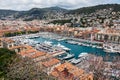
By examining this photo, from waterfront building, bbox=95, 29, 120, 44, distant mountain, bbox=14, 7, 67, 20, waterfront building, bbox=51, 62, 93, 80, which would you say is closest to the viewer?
waterfront building, bbox=51, 62, 93, 80

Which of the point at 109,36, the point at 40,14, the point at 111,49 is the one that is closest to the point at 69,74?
the point at 111,49

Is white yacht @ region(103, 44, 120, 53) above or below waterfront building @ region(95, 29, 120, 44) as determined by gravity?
below

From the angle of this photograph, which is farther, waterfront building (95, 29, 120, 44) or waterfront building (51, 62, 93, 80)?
waterfront building (95, 29, 120, 44)

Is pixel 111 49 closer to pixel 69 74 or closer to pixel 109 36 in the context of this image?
pixel 109 36

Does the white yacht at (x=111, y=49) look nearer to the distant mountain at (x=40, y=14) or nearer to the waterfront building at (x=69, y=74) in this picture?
the waterfront building at (x=69, y=74)

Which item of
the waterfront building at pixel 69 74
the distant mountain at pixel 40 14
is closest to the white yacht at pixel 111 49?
the waterfront building at pixel 69 74

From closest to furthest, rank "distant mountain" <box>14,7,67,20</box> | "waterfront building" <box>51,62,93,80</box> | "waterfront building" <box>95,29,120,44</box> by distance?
1. "waterfront building" <box>51,62,93,80</box>
2. "waterfront building" <box>95,29,120,44</box>
3. "distant mountain" <box>14,7,67,20</box>

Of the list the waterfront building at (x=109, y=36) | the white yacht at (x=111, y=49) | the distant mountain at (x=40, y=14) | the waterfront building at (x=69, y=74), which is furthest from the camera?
the distant mountain at (x=40, y=14)

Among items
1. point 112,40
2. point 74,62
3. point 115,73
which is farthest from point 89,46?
point 115,73

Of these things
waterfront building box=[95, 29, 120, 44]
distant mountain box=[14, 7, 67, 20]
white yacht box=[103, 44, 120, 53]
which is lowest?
white yacht box=[103, 44, 120, 53]

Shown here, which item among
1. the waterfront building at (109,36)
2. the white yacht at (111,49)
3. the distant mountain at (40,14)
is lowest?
the white yacht at (111,49)

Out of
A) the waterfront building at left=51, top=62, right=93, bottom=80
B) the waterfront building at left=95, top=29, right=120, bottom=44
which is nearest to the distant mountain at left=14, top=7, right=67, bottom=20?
the waterfront building at left=95, top=29, right=120, bottom=44

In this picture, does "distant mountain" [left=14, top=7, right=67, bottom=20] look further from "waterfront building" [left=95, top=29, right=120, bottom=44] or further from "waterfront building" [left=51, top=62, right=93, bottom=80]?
"waterfront building" [left=51, top=62, right=93, bottom=80]
